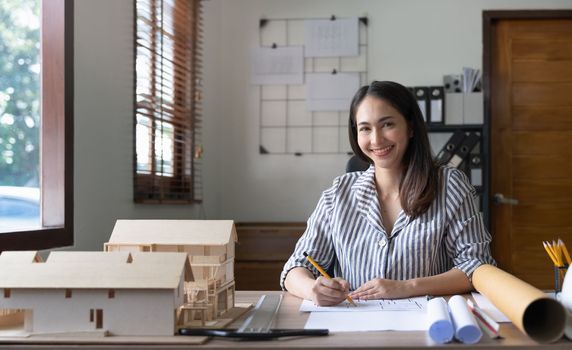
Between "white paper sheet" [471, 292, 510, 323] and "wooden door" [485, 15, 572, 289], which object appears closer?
"white paper sheet" [471, 292, 510, 323]

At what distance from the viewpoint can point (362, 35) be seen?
4.24 meters

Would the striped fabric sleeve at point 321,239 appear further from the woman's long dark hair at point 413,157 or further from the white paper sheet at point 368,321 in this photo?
the white paper sheet at point 368,321

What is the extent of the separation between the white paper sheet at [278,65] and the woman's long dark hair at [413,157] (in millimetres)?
2350

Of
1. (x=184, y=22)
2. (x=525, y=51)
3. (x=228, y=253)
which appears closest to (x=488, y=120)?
(x=525, y=51)

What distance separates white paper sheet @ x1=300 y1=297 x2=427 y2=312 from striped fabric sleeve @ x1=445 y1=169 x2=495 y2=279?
311 millimetres

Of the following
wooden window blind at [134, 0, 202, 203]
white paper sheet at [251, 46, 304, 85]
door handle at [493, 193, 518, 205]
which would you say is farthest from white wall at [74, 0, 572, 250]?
door handle at [493, 193, 518, 205]

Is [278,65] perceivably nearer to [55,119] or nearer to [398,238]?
[55,119]

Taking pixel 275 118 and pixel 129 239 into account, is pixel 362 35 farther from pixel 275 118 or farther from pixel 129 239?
pixel 129 239

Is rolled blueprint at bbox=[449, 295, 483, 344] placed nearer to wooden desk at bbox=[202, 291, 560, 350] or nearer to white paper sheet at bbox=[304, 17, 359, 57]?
wooden desk at bbox=[202, 291, 560, 350]

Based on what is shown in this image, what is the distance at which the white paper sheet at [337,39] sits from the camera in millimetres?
4215

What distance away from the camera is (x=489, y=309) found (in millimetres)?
1300

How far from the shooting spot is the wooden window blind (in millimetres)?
2881

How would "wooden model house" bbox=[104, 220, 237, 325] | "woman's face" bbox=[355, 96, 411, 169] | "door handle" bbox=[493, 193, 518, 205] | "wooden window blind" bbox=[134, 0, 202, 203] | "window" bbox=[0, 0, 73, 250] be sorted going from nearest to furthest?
"wooden model house" bbox=[104, 220, 237, 325]
"woman's face" bbox=[355, 96, 411, 169]
"window" bbox=[0, 0, 73, 250]
"wooden window blind" bbox=[134, 0, 202, 203]
"door handle" bbox=[493, 193, 518, 205]

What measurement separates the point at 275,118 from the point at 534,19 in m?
1.66
